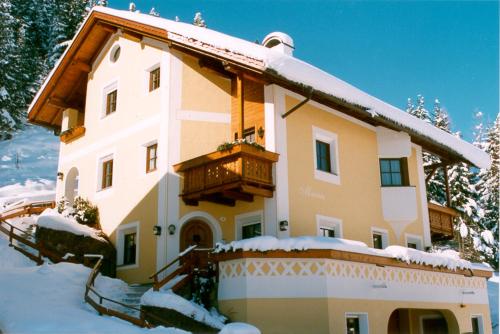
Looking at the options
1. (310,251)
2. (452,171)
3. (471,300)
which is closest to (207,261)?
(310,251)

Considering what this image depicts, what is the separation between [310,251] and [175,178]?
5846 mm

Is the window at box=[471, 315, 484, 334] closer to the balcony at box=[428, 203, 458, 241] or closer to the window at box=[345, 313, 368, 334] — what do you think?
the balcony at box=[428, 203, 458, 241]

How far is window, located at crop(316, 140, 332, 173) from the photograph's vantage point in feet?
57.4

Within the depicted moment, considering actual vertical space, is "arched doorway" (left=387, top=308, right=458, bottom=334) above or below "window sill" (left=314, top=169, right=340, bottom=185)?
below

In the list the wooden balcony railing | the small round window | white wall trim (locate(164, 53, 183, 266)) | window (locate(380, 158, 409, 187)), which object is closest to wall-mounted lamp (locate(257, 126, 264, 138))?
white wall trim (locate(164, 53, 183, 266))

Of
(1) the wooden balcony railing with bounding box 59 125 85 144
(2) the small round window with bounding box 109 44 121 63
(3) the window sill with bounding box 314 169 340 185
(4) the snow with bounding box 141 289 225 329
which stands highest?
(2) the small round window with bounding box 109 44 121 63

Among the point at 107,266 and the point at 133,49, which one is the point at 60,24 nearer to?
the point at 133,49

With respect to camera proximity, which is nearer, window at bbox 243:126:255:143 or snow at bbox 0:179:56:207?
window at bbox 243:126:255:143

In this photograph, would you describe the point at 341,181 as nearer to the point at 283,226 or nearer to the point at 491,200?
the point at 283,226

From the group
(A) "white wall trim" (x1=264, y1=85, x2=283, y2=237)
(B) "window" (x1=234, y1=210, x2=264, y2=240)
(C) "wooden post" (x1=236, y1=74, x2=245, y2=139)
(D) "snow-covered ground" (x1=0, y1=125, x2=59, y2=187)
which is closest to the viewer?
(C) "wooden post" (x1=236, y1=74, x2=245, y2=139)

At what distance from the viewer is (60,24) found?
163ft

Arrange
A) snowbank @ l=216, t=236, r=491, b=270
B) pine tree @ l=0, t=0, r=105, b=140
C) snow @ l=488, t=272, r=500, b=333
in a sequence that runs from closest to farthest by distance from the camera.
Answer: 1. snowbank @ l=216, t=236, r=491, b=270
2. snow @ l=488, t=272, r=500, b=333
3. pine tree @ l=0, t=0, r=105, b=140

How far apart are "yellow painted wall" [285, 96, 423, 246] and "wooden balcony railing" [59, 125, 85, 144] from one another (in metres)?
10.1

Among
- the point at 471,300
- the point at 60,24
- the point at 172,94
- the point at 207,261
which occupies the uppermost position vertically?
the point at 60,24
